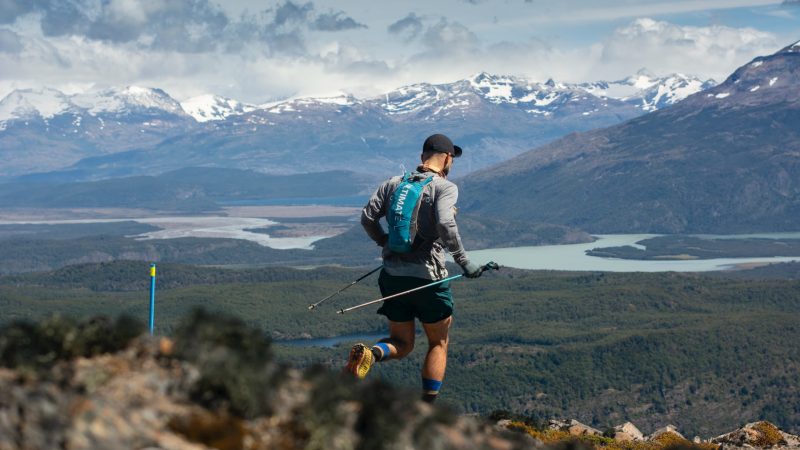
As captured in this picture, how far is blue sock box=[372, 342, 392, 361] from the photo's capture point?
66.3 ft

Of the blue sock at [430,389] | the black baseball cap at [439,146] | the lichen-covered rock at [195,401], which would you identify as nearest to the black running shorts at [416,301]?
the blue sock at [430,389]

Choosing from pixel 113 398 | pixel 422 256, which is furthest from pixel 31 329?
pixel 422 256

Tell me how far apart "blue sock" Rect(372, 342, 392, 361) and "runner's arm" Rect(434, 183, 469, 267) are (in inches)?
85.5

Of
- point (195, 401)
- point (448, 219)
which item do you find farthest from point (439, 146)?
point (195, 401)

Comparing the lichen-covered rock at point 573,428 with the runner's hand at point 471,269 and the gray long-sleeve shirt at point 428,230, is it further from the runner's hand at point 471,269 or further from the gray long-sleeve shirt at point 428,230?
the gray long-sleeve shirt at point 428,230

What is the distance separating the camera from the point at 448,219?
1888cm

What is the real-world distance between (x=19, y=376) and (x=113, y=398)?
0.98 meters

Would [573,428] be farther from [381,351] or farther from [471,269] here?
[471,269]

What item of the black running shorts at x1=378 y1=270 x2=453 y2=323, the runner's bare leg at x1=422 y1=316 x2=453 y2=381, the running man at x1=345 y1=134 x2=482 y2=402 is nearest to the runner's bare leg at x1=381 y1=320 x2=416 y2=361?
the running man at x1=345 y1=134 x2=482 y2=402

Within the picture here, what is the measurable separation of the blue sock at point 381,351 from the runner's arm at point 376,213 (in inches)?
68.9

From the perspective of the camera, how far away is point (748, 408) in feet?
621

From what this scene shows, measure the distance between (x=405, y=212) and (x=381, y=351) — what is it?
2.56 m

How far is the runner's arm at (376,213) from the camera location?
66.3 feet

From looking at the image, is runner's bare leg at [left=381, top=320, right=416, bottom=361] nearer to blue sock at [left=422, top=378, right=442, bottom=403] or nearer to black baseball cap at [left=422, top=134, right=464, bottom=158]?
blue sock at [left=422, top=378, right=442, bottom=403]
